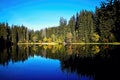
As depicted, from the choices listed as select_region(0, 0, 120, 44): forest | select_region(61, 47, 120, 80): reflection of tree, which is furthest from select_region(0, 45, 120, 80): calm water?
select_region(0, 0, 120, 44): forest

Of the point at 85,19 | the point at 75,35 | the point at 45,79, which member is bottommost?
the point at 45,79

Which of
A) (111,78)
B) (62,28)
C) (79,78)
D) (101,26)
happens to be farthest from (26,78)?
(62,28)

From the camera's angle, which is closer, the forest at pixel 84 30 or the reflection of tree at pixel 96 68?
Result: the reflection of tree at pixel 96 68

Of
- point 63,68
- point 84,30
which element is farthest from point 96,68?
point 84,30

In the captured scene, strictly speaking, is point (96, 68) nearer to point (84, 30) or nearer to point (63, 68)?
point (63, 68)

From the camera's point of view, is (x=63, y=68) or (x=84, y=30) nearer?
(x=63, y=68)

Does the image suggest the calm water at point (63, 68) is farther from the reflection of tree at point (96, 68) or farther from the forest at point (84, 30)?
the forest at point (84, 30)

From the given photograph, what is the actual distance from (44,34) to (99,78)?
554 ft

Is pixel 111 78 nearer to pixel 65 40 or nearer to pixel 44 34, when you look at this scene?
pixel 65 40

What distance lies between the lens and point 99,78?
41.3 ft

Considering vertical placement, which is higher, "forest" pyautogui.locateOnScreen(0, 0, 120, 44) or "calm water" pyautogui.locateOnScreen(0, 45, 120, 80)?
"forest" pyautogui.locateOnScreen(0, 0, 120, 44)

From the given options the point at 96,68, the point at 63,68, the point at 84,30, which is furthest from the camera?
the point at 84,30

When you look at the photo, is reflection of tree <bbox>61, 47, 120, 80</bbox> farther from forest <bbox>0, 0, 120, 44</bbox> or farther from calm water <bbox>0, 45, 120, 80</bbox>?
forest <bbox>0, 0, 120, 44</bbox>

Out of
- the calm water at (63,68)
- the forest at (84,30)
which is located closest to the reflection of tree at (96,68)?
the calm water at (63,68)
